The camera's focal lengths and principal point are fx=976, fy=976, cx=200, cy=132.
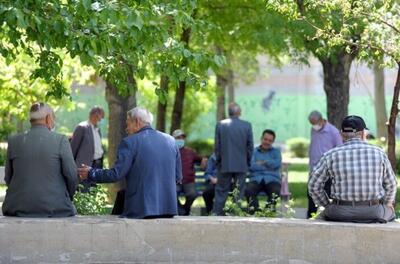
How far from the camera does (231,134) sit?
14.6 m

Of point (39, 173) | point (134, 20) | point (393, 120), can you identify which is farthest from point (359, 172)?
point (393, 120)

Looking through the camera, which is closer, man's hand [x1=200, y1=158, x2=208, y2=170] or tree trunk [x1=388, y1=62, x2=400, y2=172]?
tree trunk [x1=388, y1=62, x2=400, y2=172]

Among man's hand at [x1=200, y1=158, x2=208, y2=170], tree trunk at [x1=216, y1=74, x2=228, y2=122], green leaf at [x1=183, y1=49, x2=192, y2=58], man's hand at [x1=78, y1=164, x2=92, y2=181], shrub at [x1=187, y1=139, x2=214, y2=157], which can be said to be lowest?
man's hand at [x1=78, y1=164, x2=92, y2=181]

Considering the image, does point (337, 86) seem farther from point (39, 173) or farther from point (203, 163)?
point (39, 173)

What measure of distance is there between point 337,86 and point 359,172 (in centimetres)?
861

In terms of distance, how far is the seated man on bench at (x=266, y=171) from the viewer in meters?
15.0

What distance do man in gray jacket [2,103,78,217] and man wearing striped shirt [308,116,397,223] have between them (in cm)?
229

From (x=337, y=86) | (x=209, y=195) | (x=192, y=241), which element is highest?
(x=337, y=86)

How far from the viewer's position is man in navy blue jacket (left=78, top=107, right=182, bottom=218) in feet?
29.2

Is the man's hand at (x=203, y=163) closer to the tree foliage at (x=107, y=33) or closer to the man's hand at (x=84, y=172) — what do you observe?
the tree foliage at (x=107, y=33)

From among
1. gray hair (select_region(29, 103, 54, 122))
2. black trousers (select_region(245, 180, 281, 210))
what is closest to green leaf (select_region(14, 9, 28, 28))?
gray hair (select_region(29, 103, 54, 122))

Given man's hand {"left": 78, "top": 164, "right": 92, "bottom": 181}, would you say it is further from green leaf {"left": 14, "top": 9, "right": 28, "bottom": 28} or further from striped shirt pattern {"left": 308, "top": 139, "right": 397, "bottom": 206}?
striped shirt pattern {"left": 308, "top": 139, "right": 397, "bottom": 206}

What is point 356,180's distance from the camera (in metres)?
8.68

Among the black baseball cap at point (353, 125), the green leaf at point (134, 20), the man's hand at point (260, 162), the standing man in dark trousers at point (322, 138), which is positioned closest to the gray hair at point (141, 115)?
the green leaf at point (134, 20)
